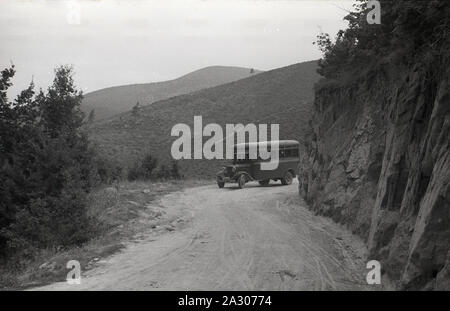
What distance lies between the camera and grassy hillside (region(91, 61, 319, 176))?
49.8 metres

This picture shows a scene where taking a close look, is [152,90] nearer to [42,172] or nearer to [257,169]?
[257,169]

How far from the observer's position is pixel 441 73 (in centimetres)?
796

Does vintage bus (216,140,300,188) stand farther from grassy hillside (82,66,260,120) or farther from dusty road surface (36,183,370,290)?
grassy hillside (82,66,260,120)

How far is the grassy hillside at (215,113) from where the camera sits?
49844 millimetres

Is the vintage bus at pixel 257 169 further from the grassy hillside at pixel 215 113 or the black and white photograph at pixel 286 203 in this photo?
the grassy hillside at pixel 215 113

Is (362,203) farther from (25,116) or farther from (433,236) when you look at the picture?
(25,116)

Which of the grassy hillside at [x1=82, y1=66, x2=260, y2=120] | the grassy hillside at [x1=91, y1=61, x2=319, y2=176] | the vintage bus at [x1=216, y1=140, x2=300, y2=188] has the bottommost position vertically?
the vintage bus at [x1=216, y1=140, x2=300, y2=188]

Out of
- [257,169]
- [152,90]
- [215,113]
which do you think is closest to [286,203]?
[257,169]

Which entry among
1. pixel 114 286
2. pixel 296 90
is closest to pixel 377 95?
pixel 114 286

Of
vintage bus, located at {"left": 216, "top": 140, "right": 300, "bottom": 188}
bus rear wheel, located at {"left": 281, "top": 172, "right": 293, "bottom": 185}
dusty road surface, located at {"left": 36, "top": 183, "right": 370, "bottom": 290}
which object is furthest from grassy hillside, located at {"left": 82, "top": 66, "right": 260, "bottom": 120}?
dusty road surface, located at {"left": 36, "top": 183, "right": 370, "bottom": 290}

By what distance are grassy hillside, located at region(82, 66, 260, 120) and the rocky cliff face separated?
95.5m

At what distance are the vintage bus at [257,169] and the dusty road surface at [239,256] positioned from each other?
25.5ft

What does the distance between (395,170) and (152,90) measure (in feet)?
412
